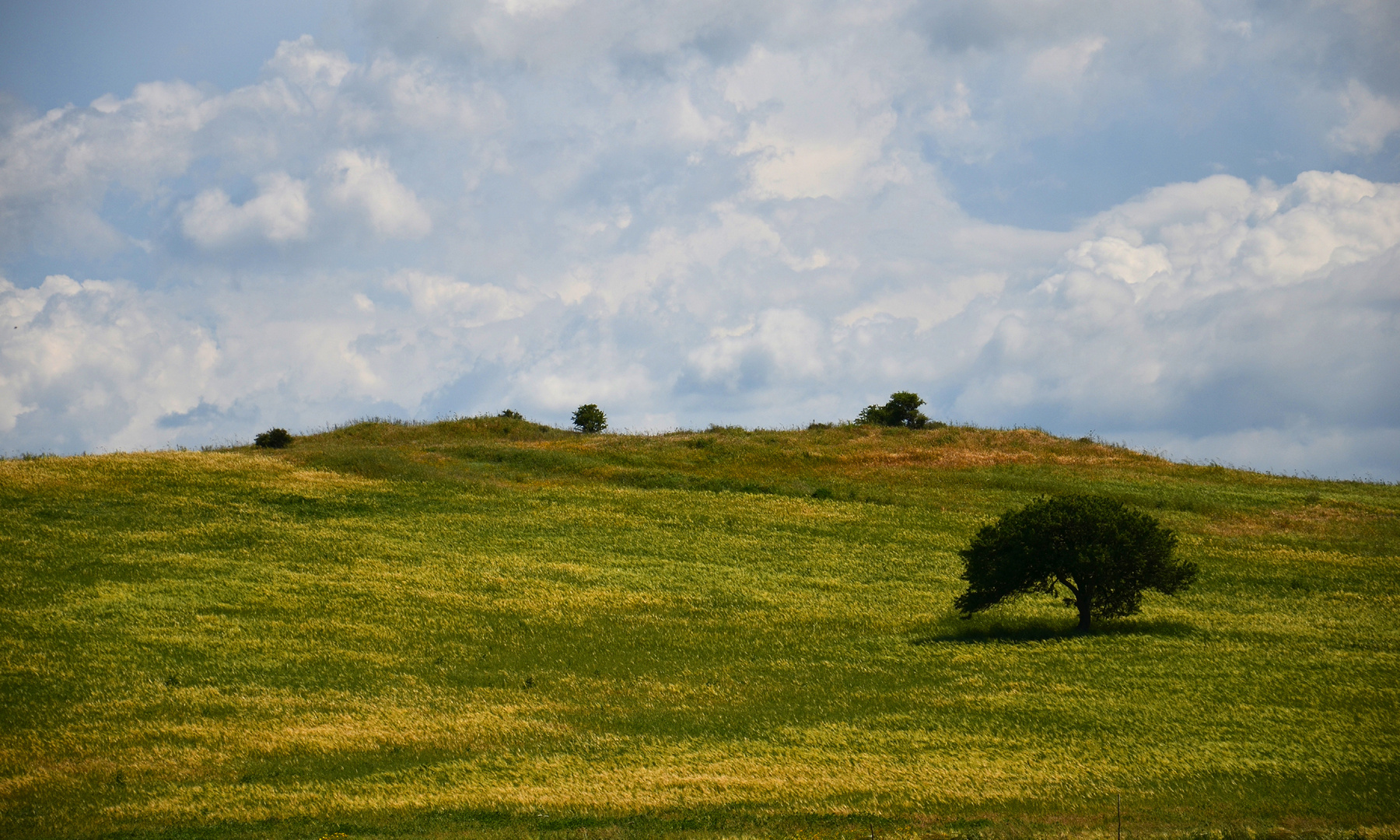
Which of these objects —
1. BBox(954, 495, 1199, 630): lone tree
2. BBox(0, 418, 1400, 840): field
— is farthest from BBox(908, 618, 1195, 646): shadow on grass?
BBox(954, 495, 1199, 630): lone tree

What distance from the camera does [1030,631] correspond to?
34562mm

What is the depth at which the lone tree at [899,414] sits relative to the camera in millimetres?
79750

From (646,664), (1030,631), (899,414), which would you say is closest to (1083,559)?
(1030,631)

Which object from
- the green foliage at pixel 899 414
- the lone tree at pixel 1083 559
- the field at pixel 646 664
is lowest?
the field at pixel 646 664

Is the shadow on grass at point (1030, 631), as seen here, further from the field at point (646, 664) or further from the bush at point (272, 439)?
the bush at point (272, 439)

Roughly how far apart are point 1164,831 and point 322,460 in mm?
55431

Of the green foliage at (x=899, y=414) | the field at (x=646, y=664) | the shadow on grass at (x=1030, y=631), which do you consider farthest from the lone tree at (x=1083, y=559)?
the green foliage at (x=899, y=414)

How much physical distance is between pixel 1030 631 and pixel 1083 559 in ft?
11.5

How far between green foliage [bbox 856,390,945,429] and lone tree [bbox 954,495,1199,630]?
147ft

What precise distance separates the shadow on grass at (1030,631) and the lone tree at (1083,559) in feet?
1.82

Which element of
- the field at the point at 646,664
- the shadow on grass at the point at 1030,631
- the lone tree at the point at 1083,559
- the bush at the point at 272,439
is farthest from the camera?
the bush at the point at 272,439

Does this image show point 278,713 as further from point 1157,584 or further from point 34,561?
point 1157,584

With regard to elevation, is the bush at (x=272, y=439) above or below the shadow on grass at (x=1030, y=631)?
above

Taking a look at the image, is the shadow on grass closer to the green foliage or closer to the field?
the field
